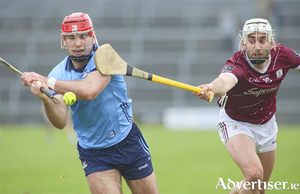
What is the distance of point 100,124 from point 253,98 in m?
1.87

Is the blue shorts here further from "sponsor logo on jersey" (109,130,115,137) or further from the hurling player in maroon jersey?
the hurling player in maroon jersey

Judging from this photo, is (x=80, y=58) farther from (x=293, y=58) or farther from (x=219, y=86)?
(x=293, y=58)

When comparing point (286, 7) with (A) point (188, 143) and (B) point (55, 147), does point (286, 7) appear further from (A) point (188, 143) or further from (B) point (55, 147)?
(B) point (55, 147)

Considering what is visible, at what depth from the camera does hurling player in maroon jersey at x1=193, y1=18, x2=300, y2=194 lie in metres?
3.94

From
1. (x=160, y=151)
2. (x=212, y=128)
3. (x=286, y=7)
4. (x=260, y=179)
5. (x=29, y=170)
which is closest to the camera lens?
(x=260, y=179)

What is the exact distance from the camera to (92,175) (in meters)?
3.48

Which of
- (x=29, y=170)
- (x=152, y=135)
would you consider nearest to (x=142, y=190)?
(x=29, y=170)

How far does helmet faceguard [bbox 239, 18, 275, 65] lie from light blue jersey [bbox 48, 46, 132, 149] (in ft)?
5.06

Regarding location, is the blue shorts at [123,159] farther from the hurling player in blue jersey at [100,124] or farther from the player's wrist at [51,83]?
the player's wrist at [51,83]

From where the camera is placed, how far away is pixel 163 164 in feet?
27.8

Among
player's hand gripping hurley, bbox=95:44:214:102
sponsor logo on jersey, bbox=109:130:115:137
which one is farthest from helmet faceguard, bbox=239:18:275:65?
sponsor logo on jersey, bbox=109:130:115:137

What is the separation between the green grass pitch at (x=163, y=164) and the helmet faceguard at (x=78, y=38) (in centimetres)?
150

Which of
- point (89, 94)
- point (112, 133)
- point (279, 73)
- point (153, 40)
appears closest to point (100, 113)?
point (112, 133)

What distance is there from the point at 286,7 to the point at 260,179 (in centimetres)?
1834
